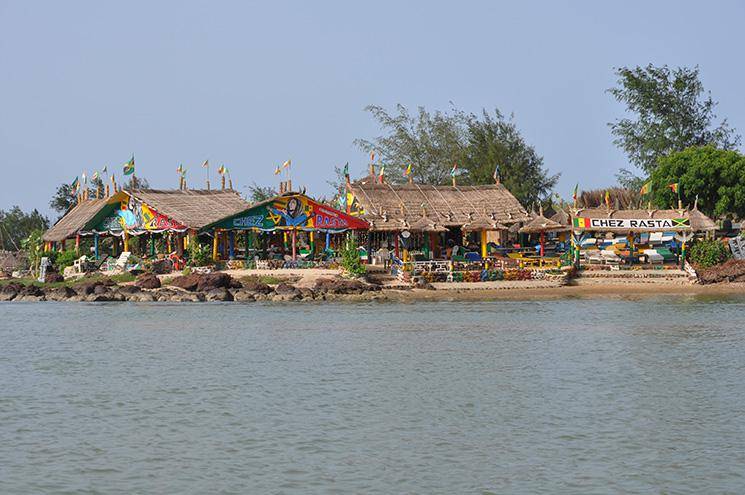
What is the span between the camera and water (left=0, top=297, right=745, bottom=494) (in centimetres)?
1467

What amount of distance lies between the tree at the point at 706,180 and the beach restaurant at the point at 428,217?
7.87 meters

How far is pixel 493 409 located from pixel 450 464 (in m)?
3.96

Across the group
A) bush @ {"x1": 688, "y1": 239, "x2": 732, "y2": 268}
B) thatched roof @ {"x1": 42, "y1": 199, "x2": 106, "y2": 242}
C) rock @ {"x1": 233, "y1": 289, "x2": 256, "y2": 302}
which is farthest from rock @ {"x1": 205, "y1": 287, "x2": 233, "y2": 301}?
bush @ {"x1": 688, "y1": 239, "x2": 732, "y2": 268}

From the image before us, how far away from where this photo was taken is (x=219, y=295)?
40.6 meters

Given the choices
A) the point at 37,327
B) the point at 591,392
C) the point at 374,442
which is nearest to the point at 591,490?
the point at 374,442

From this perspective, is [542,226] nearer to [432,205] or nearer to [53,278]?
[432,205]

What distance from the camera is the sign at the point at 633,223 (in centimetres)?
4384

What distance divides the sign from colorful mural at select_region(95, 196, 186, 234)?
15.9 m

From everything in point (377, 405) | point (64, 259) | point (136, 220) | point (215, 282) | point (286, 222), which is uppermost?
point (136, 220)

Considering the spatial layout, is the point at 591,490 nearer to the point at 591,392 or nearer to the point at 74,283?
the point at 591,392

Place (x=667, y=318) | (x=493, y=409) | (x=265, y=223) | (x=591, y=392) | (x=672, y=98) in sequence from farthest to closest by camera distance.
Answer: (x=672, y=98) < (x=265, y=223) < (x=667, y=318) < (x=591, y=392) < (x=493, y=409)

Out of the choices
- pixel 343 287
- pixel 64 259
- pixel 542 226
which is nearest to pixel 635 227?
pixel 542 226

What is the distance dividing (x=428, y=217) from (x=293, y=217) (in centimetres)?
583

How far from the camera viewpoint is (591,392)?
2044cm
